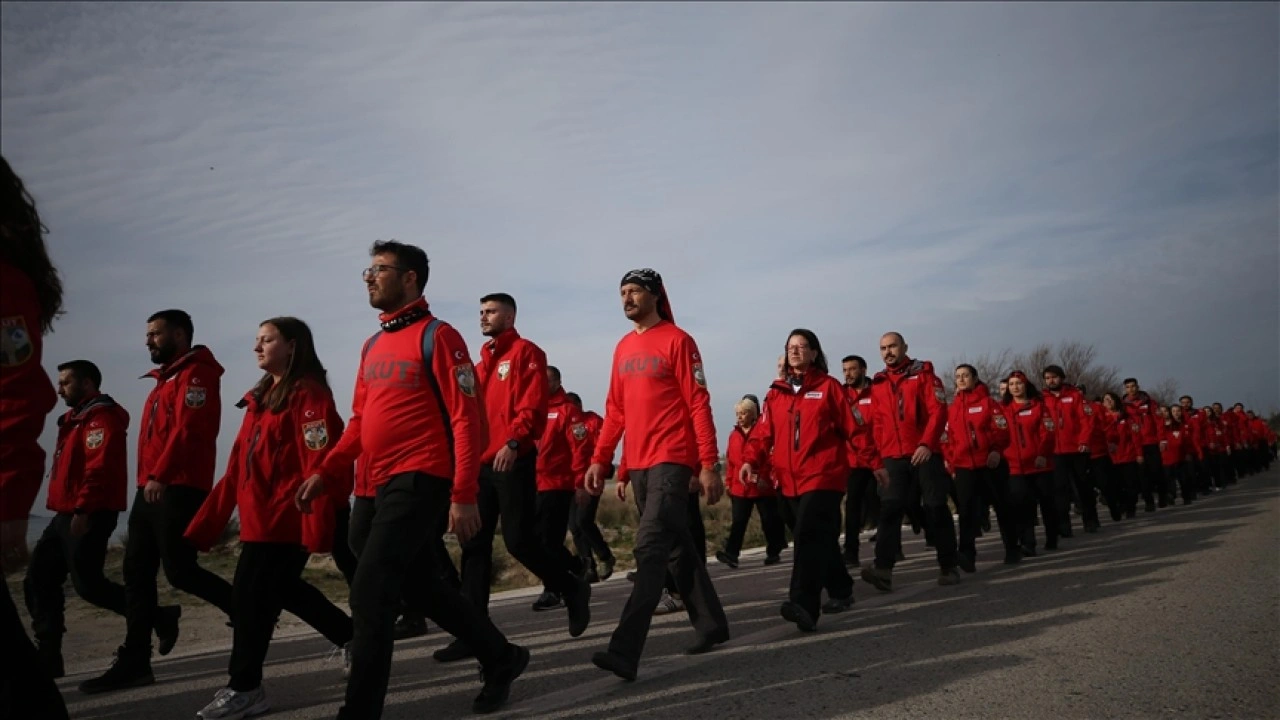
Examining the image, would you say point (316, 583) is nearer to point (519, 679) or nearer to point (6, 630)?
point (519, 679)

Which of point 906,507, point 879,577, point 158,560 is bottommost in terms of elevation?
point 879,577

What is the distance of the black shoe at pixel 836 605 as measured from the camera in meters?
7.43

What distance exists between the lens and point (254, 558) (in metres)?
4.86

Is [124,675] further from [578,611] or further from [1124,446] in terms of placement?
[1124,446]

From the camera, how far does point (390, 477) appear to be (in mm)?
4266

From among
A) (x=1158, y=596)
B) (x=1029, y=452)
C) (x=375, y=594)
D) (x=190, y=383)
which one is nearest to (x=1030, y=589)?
(x=1158, y=596)

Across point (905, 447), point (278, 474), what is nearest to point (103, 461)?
point (278, 474)

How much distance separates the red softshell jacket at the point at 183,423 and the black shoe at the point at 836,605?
14.4 feet

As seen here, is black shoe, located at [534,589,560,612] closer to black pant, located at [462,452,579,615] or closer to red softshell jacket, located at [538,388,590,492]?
red softshell jacket, located at [538,388,590,492]

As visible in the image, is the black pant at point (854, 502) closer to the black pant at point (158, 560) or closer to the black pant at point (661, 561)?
the black pant at point (661, 561)

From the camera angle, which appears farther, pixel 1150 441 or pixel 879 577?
pixel 1150 441

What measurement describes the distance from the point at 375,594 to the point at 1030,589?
599cm

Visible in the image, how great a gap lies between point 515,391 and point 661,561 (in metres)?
1.79

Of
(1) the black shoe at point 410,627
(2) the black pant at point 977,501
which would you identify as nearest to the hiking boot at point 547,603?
(1) the black shoe at point 410,627
